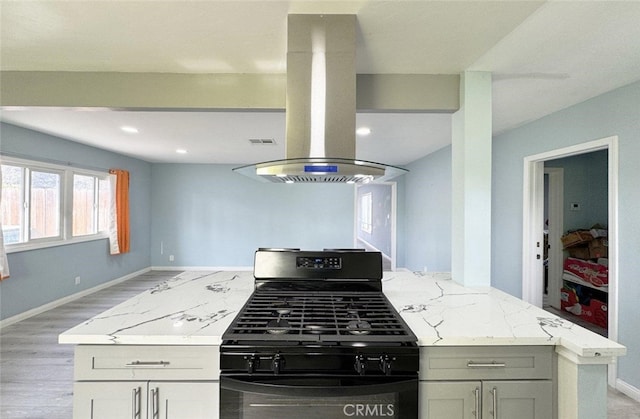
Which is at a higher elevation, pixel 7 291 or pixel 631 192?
pixel 631 192

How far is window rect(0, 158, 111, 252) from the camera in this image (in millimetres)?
3633

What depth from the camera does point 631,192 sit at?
7.51ft

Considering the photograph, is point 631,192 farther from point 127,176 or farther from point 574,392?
point 127,176

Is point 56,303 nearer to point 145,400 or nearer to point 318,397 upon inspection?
point 145,400

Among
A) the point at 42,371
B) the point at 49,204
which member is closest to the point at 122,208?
the point at 49,204

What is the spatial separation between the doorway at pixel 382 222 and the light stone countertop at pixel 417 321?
3983mm

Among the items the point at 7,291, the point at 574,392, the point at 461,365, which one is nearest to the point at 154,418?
the point at 461,365

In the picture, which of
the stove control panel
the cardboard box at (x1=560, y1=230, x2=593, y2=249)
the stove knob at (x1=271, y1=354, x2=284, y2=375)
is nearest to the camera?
the stove knob at (x1=271, y1=354, x2=284, y2=375)

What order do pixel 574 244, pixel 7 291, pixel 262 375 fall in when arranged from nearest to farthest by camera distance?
pixel 262 375 < pixel 7 291 < pixel 574 244

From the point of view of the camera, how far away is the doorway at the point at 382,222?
6521mm

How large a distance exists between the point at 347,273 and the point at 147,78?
6.51 feet

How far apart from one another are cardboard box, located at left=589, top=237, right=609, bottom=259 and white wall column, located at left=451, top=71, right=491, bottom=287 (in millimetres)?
3037

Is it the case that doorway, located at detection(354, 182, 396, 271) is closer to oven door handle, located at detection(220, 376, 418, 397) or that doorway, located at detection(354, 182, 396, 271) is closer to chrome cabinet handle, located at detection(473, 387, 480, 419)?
chrome cabinet handle, located at detection(473, 387, 480, 419)

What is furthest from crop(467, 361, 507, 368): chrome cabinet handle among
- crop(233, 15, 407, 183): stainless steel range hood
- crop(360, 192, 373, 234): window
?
crop(360, 192, 373, 234): window
